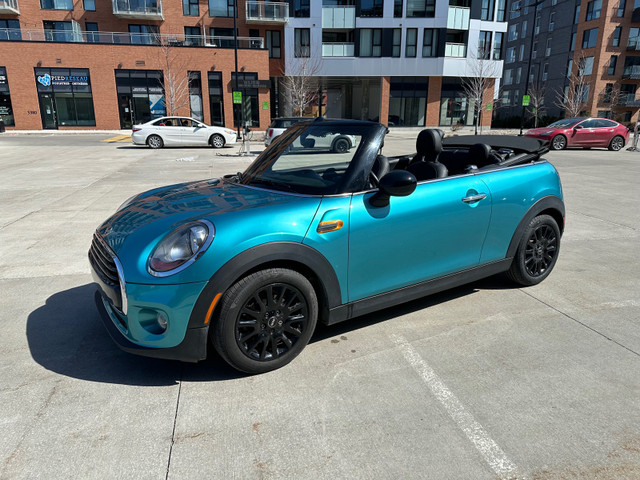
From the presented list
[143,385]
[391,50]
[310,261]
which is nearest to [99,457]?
[143,385]

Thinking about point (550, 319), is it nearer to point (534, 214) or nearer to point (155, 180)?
point (534, 214)

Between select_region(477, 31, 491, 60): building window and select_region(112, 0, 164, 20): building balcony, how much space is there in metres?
29.2

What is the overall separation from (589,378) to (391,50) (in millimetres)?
42457

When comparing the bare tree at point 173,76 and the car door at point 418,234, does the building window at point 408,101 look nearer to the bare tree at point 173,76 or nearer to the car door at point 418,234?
the bare tree at point 173,76

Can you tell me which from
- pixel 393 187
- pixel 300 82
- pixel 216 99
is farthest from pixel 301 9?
pixel 393 187

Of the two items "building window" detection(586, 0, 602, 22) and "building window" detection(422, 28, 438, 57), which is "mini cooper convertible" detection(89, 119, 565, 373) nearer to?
"building window" detection(422, 28, 438, 57)

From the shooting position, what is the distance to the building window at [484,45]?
42112 mm

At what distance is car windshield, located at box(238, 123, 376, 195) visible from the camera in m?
3.31

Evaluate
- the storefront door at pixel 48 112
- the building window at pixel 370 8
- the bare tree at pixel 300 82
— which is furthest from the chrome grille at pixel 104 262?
the building window at pixel 370 8

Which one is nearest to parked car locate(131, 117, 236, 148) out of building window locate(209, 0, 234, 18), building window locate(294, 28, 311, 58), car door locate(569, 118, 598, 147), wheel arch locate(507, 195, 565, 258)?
car door locate(569, 118, 598, 147)

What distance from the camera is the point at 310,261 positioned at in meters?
2.90

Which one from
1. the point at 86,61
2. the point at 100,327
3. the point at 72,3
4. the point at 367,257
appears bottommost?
the point at 100,327

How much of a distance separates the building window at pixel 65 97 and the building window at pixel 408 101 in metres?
26.1

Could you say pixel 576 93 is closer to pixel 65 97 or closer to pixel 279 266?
pixel 65 97
